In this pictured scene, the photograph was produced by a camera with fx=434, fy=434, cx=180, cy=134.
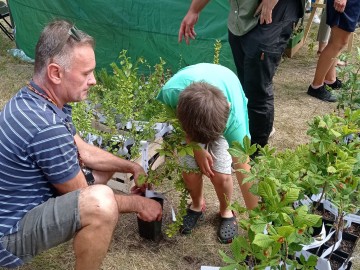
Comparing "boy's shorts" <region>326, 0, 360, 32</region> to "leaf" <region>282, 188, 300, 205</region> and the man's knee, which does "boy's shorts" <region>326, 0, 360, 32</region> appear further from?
"leaf" <region>282, 188, 300, 205</region>

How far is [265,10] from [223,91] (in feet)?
2.59

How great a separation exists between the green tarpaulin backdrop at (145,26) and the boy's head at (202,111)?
2.32 meters

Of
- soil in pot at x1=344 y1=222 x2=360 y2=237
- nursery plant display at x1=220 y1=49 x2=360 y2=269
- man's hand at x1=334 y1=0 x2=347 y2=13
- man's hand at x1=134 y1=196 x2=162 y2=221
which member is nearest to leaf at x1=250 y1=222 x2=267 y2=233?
nursery plant display at x1=220 y1=49 x2=360 y2=269

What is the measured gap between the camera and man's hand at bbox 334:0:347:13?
3729 millimetres

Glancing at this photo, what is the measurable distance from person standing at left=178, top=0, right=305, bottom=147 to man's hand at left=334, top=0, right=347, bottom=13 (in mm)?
973

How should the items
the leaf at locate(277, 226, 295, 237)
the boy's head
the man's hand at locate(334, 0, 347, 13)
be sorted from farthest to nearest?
the man's hand at locate(334, 0, 347, 13)
the boy's head
the leaf at locate(277, 226, 295, 237)

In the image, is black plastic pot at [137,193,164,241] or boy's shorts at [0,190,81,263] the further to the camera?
black plastic pot at [137,193,164,241]

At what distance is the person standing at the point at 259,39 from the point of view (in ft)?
9.37

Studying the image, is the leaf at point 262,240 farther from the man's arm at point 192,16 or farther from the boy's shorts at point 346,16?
the boy's shorts at point 346,16

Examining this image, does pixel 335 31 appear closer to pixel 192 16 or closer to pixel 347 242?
pixel 192 16

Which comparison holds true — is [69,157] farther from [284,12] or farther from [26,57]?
[26,57]

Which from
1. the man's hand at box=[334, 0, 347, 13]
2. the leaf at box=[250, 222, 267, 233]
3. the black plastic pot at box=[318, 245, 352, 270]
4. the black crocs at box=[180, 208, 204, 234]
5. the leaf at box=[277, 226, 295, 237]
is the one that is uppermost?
the man's hand at box=[334, 0, 347, 13]

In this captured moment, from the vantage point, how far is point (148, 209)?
2.27 m

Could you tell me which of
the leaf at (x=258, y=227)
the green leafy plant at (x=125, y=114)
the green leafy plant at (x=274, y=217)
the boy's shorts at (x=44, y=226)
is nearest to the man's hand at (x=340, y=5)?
the green leafy plant at (x=125, y=114)
